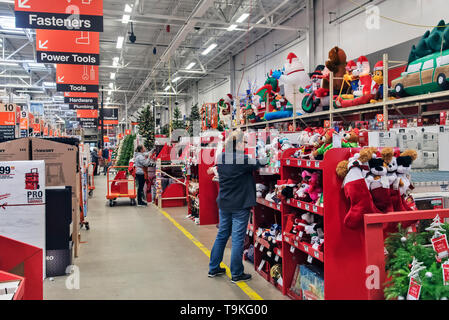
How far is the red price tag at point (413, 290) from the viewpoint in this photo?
201 centimetres

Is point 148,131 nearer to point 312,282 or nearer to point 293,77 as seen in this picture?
point 293,77

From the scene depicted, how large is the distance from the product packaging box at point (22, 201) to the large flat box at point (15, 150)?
30.5 inches

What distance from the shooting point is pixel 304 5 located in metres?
11.9

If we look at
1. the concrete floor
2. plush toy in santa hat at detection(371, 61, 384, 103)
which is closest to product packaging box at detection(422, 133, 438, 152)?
plush toy in santa hat at detection(371, 61, 384, 103)

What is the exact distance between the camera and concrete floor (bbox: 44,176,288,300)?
3.98 meters

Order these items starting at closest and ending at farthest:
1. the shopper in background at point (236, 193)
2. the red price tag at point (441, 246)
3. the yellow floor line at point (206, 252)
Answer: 1. the red price tag at point (441, 246)
2. the yellow floor line at point (206, 252)
3. the shopper in background at point (236, 193)

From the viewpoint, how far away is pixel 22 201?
4219 mm

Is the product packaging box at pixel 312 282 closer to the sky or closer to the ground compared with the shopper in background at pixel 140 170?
closer to the ground

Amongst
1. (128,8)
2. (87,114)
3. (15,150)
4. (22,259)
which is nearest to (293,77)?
(15,150)

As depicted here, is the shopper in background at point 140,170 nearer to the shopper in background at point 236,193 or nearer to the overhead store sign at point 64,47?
the overhead store sign at point 64,47

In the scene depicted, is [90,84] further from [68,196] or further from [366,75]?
[366,75]

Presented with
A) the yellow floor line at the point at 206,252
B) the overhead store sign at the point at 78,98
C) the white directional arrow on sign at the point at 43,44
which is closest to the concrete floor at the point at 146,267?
the yellow floor line at the point at 206,252

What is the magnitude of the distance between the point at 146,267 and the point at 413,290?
11.7 ft
